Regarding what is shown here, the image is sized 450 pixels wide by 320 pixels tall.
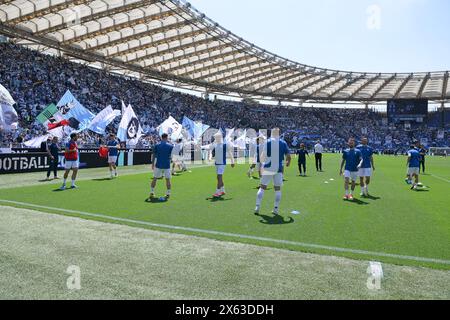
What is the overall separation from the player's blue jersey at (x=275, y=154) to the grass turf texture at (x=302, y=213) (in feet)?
3.77

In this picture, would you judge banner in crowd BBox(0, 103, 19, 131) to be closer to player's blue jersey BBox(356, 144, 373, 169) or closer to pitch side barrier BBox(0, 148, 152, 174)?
pitch side barrier BBox(0, 148, 152, 174)

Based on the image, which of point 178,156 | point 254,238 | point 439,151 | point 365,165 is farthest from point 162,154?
point 439,151

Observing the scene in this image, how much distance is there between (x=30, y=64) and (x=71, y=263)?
1380 inches

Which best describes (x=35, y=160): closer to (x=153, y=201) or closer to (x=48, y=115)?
(x=48, y=115)

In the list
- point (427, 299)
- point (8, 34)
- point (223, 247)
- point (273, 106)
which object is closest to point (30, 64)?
point (8, 34)

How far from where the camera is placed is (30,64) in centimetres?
3388

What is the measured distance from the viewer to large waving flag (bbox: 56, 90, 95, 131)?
1906 cm

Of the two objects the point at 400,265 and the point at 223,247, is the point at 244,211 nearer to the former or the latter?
the point at 223,247

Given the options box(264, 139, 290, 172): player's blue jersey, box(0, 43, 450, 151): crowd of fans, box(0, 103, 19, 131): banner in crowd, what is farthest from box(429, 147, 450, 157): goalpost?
box(0, 103, 19, 131): banner in crowd

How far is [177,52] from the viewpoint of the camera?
39.6m

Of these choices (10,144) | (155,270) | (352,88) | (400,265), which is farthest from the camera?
(352,88)

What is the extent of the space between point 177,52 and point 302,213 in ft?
113

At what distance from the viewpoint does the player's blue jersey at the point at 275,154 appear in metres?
8.60
